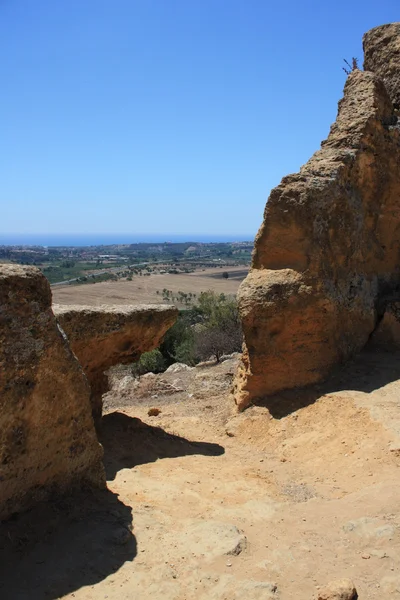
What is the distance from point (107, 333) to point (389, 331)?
17.9 feet

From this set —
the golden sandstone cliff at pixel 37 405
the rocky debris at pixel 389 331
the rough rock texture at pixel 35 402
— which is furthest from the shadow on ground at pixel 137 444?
the rocky debris at pixel 389 331

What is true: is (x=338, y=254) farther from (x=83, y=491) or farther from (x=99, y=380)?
(x=83, y=491)

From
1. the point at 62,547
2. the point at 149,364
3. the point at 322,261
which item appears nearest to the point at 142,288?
the point at 149,364

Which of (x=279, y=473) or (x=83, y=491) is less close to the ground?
(x=83, y=491)

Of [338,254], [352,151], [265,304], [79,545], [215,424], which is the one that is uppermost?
[352,151]

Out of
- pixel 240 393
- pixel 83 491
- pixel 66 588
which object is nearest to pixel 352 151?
pixel 240 393

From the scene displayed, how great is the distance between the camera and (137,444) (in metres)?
8.67

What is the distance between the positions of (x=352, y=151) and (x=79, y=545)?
835 cm

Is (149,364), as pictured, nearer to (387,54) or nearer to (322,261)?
(322,261)

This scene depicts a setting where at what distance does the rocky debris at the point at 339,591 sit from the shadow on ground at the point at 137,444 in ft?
13.0

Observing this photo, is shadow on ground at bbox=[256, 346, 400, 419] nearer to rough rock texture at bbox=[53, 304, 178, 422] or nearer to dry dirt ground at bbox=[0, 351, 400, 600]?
dry dirt ground at bbox=[0, 351, 400, 600]

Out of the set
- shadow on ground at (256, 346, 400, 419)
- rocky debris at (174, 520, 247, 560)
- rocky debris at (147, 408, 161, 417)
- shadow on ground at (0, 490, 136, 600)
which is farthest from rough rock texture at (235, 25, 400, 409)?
shadow on ground at (0, 490, 136, 600)

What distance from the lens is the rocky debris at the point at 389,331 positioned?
10.1 meters

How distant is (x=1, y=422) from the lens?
4.77 m
